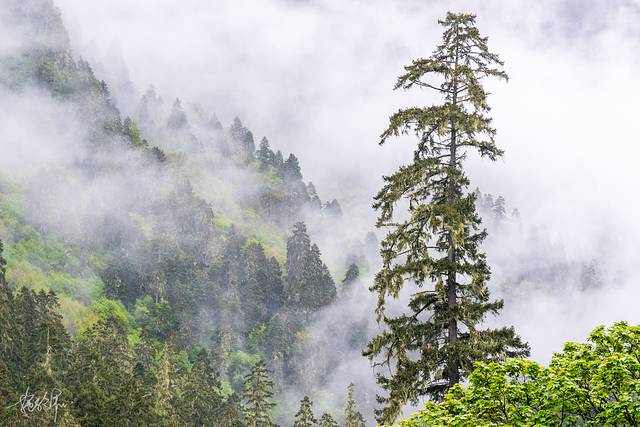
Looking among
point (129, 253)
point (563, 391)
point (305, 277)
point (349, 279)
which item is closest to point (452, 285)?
point (563, 391)

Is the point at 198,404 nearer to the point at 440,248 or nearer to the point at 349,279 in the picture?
the point at 440,248

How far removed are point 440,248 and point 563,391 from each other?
752 cm

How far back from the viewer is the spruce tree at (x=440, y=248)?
17.9m

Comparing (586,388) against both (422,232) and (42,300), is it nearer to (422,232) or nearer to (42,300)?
(422,232)

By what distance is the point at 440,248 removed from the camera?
19.0 metres

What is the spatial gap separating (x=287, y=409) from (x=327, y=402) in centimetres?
1226

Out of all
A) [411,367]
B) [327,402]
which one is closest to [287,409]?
[327,402]

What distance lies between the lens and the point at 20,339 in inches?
2333

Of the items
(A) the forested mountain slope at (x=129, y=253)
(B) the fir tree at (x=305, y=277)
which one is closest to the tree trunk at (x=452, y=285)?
(A) the forested mountain slope at (x=129, y=253)

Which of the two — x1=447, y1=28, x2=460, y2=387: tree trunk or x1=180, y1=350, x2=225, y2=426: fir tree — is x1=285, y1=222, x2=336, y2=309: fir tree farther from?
x1=447, y1=28, x2=460, y2=387: tree trunk

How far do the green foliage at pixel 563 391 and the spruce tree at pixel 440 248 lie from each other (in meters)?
4.03

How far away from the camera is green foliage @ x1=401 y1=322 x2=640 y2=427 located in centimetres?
1162
